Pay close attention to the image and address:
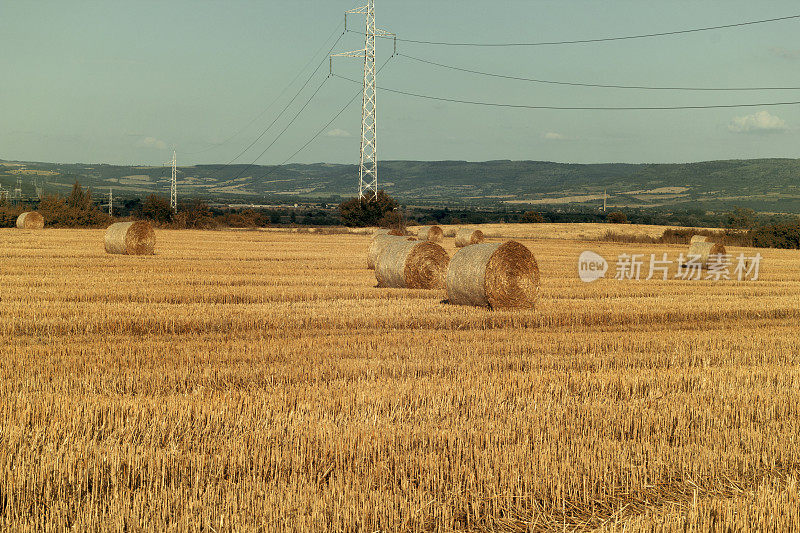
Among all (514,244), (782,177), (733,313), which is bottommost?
(733,313)

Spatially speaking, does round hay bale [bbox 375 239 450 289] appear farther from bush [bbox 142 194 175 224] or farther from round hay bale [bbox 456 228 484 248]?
bush [bbox 142 194 175 224]

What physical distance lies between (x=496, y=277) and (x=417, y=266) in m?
3.79

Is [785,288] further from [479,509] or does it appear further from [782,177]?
[782,177]

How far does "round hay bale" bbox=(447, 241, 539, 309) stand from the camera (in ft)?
50.3

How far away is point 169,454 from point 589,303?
12173mm

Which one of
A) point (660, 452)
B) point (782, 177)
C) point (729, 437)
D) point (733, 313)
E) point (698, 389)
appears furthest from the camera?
point (782, 177)

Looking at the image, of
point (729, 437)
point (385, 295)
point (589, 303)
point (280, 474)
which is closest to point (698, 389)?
point (729, 437)

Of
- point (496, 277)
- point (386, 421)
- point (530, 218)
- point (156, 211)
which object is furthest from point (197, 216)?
point (386, 421)

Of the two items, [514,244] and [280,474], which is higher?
[514,244]

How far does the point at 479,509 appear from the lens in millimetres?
4758

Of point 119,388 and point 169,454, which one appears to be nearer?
point 169,454

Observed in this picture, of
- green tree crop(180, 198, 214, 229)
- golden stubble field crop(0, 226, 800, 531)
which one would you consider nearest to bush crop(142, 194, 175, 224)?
green tree crop(180, 198, 214, 229)

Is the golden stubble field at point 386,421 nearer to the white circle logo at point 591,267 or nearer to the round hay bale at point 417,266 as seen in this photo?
the round hay bale at point 417,266

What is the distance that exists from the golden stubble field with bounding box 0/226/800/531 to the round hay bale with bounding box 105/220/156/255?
14140 millimetres
